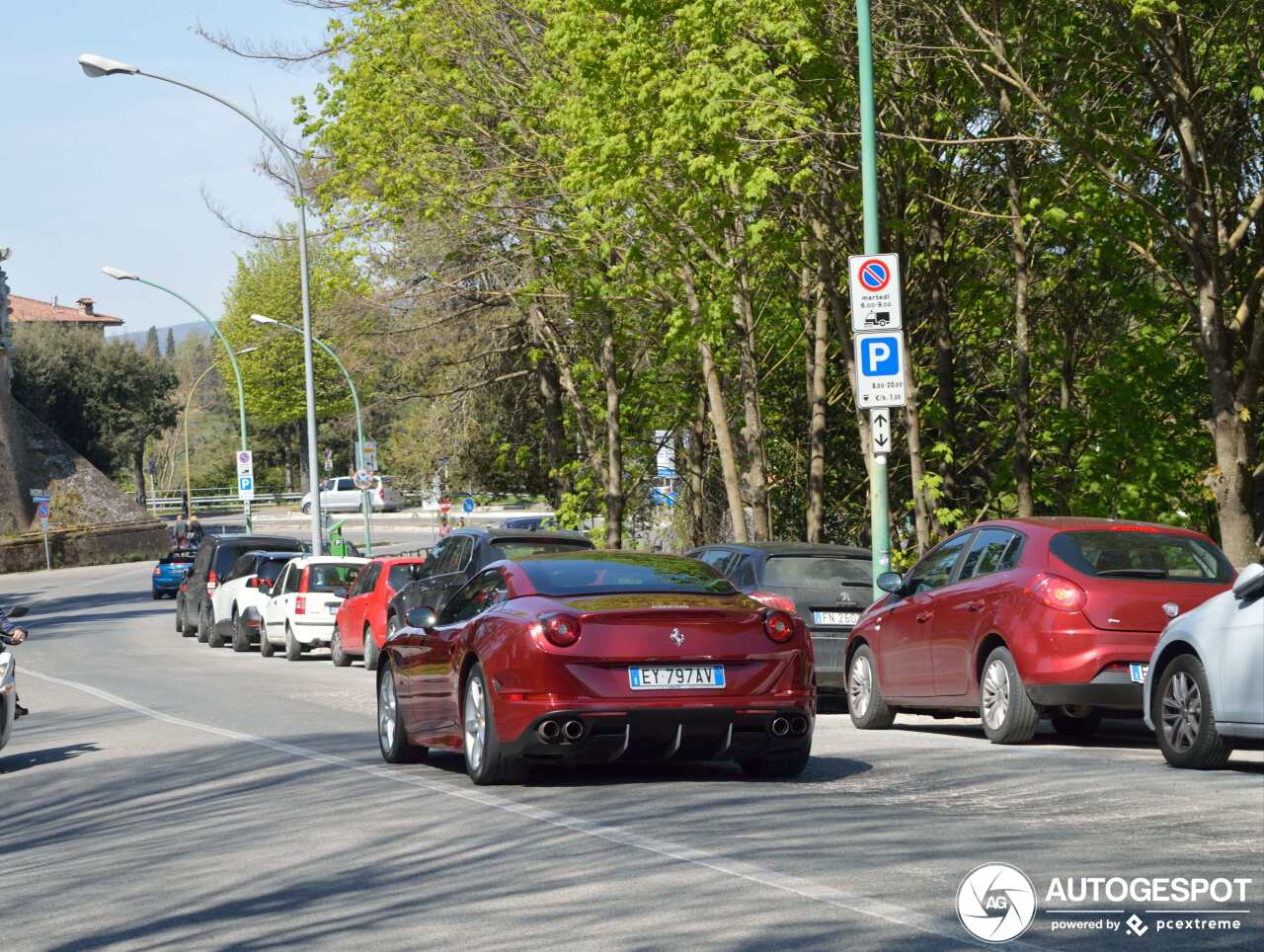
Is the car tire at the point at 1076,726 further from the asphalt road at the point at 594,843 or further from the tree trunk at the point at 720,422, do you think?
the tree trunk at the point at 720,422

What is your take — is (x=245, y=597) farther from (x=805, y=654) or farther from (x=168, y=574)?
(x=168, y=574)

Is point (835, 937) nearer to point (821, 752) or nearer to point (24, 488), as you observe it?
point (821, 752)

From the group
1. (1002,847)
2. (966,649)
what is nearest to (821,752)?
(966,649)

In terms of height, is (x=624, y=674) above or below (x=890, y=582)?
below

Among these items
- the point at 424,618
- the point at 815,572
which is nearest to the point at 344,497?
the point at 815,572

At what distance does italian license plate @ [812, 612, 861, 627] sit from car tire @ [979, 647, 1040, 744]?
4.80 m

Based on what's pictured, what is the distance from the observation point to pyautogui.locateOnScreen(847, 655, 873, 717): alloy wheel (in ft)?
50.8

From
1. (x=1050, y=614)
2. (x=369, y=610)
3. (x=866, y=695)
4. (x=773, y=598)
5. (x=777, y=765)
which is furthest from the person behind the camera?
(x=369, y=610)

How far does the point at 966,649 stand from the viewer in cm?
1363

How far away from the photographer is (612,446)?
35844mm

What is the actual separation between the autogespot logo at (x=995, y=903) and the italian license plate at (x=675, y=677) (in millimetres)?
3053

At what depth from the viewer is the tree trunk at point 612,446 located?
35.1 metres

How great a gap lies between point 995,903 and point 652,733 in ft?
12.3

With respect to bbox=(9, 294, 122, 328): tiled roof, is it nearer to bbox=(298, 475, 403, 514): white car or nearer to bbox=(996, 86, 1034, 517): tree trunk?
bbox=(298, 475, 403, 514): white car
